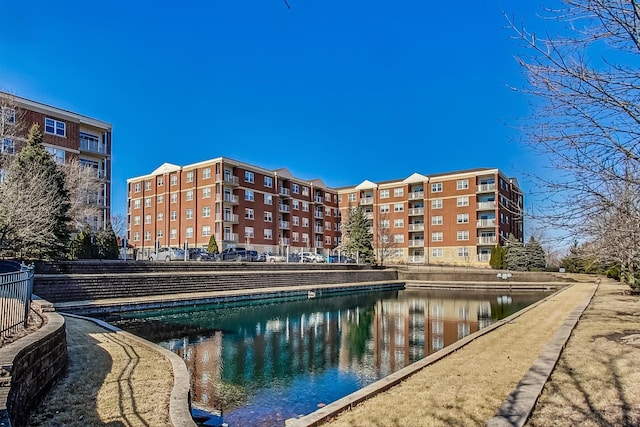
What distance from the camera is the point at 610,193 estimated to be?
837cm

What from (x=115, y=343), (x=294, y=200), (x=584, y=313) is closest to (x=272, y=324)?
(x=115, y=343)

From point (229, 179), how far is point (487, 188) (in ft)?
109

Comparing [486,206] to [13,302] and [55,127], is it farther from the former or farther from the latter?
[13,302]

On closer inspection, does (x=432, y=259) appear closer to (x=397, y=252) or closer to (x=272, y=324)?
(x=397, y=252)

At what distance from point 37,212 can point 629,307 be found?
1017 inches

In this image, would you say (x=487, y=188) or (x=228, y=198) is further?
(x=487, y=188)

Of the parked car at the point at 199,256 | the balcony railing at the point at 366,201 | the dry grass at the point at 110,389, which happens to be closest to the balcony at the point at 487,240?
the balcony railing at the point at 366,201

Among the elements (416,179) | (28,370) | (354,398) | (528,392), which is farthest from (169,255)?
(416,179)

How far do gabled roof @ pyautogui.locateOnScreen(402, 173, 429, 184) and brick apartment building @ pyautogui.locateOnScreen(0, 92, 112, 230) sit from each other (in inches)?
1615

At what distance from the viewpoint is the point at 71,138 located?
124ft

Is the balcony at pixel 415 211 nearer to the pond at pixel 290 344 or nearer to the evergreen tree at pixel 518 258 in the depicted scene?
the evergreen tree at pixel 518 258

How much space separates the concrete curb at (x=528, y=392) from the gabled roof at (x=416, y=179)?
56406 millimetres

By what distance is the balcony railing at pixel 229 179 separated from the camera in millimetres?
51688

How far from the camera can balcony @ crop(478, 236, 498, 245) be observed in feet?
185
